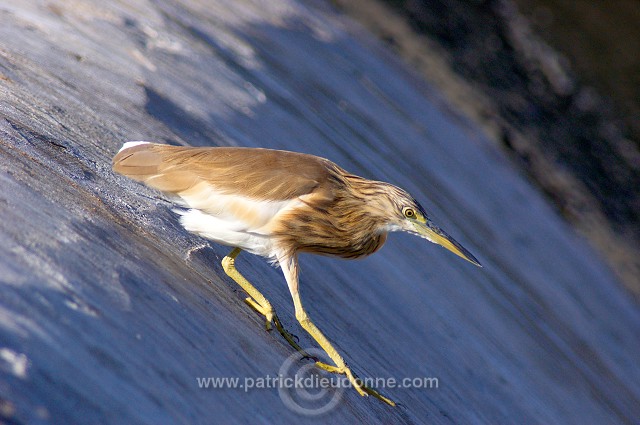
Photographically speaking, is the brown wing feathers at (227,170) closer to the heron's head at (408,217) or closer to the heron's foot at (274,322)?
A: the heron's head at (408,217)

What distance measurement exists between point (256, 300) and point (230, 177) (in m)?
0.73

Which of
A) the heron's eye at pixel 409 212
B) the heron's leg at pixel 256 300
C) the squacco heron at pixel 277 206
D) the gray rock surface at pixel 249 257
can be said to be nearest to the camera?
the gray rock surface at pixel 249 257

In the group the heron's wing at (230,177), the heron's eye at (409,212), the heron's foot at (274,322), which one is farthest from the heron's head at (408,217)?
the heron's foot at (274,322)

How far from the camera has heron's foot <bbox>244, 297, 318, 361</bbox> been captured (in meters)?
5.22

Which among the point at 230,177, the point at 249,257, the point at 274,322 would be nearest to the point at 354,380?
the point at 274,322

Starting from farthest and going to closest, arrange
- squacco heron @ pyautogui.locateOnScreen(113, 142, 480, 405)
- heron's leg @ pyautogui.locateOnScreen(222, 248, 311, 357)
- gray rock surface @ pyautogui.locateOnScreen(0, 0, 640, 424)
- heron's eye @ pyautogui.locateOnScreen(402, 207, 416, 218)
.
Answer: heron's eye @ pyautogui.locateOnScreen(402, 207, 416, 218) → heron's leg @ pyautogui.locateOnScreen(222, 248, 311, 357) → squacco heron @ pyautogui.locateOnScreen(113, 142, 480, 405) → gray rock surface @ pyautogui.locateOnScreen(0, 0, 640, 424)

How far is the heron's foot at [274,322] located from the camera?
5.22 metres

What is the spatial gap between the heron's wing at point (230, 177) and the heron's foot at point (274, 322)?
538 millimetres

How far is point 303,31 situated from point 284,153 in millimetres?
6897

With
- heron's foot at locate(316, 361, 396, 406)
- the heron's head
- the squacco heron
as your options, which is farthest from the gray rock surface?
the heron's head

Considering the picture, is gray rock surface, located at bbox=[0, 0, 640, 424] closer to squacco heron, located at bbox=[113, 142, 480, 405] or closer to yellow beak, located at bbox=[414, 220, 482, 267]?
squacco heron, located at bbox=[113, 142, 480, 405]

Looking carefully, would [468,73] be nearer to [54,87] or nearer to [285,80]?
[285,80]

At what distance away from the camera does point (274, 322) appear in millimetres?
5445

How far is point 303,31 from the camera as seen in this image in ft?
39.3
